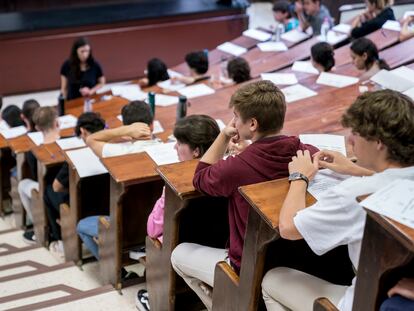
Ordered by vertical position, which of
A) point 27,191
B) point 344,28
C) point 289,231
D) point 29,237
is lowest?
point 29,237

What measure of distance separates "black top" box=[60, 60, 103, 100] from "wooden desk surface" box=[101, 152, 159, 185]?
10.4 feet

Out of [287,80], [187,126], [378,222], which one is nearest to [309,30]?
[287,80]

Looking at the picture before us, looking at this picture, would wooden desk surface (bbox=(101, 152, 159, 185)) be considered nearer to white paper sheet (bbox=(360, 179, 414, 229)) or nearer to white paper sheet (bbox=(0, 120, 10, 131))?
white paper sheet (bbox=(360, 179, 414, 229))

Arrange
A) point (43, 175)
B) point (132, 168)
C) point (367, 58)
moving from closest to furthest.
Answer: point (132, 168), point (43, 175), point (367, 58)

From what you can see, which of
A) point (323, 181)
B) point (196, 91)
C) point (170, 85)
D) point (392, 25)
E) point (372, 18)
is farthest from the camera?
point (372, 18)

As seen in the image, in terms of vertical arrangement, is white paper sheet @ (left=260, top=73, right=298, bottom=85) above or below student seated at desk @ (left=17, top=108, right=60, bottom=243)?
above

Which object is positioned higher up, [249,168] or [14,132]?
[249,168]

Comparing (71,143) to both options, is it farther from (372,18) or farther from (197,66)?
(372,18)

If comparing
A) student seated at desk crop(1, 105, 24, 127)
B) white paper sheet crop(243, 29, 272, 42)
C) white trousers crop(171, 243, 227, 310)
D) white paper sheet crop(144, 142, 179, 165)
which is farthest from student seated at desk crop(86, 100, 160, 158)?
white paper sheet crop(243, 29, 272, 42)

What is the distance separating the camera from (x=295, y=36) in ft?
20.3

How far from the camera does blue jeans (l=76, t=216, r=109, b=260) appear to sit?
335 cm

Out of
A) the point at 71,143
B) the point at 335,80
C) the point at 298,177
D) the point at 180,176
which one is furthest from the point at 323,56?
the point at 298,177

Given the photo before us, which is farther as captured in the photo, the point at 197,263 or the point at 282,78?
the point at 282,78

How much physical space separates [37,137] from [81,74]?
5.29ft
